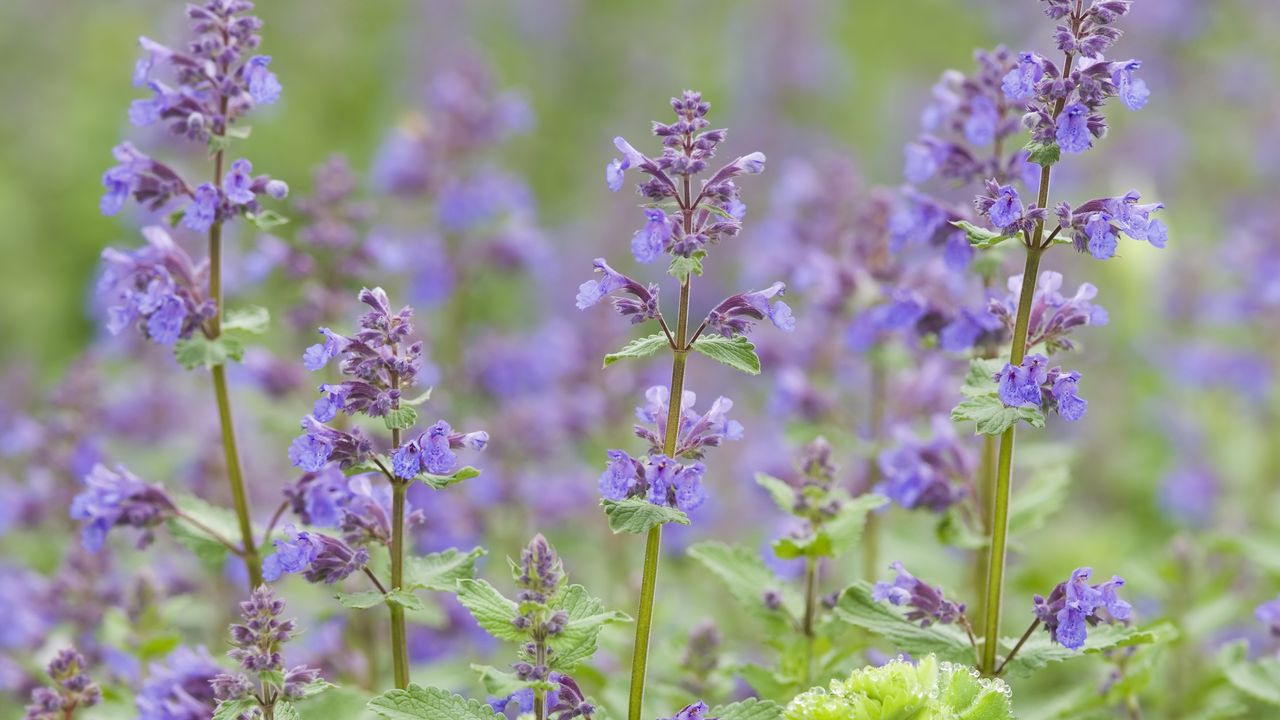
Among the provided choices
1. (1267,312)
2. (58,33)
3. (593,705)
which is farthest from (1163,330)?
(58,33)

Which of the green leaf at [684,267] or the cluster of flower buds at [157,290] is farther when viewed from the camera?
the cluster of flower buds at [157,290]

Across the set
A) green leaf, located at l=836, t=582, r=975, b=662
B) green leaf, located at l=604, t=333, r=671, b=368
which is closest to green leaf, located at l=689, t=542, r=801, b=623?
green leaf, located at l=836, t=582, r=975, b=662

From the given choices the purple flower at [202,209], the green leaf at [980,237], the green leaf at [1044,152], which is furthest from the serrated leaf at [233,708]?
the green leaf at [1044,152]

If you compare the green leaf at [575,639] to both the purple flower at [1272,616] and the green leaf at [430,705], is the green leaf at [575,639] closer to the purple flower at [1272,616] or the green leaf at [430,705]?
the green leaf at [430,705]

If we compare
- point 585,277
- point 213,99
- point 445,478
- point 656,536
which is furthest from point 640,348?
point 585,277

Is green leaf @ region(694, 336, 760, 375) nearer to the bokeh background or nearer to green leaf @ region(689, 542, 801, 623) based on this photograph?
green leaf @ region(689, 542, 801, 623)

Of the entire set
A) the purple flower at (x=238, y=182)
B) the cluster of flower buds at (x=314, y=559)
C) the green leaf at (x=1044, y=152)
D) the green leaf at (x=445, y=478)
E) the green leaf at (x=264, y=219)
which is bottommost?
the cluster of flower buds at (x=314, y=559)
